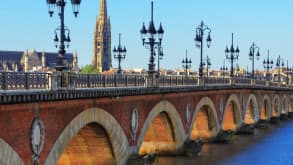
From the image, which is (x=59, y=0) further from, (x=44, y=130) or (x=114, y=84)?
(x=114, y=84)

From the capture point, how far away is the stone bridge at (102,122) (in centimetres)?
1853

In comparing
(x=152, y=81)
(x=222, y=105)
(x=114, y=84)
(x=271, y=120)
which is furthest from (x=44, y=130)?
(x=271, y=120)

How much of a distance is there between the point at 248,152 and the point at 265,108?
1355 inches

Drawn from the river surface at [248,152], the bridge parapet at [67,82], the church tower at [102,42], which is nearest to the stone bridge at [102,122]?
the bridge parapet at [67,82]

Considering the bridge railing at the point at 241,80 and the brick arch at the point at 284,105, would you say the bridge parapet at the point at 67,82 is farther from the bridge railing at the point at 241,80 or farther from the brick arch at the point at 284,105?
the brick arch at the point at 284,105

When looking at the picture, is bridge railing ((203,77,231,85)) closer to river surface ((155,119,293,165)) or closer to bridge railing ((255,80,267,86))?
river surface ((155,119,293,165))

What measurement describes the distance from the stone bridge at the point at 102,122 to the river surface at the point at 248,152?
187 centimetres

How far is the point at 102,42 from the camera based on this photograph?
486 feet

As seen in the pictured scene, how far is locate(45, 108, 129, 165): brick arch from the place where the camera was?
2117cm

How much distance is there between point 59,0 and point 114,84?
732cm

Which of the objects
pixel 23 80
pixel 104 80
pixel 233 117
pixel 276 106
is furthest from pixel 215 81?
pixel 276 106

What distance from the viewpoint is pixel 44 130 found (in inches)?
795

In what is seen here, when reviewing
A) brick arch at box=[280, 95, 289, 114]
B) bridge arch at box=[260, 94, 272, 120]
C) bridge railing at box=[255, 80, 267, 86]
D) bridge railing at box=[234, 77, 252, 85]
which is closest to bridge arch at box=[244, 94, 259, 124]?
bridge railing at box=[234, 77, 252, 85]

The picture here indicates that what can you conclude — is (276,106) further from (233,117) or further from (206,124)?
(206,124)
